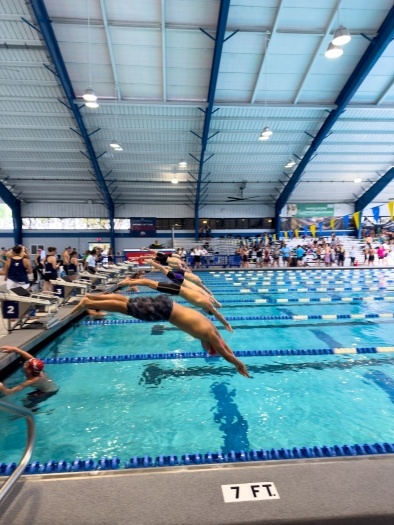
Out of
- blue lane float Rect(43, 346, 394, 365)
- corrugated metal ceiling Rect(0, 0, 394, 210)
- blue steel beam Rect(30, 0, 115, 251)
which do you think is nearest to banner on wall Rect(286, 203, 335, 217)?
corrugated metal ceiling Rect(0, 0, 394, 210)

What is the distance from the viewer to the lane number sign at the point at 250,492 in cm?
156

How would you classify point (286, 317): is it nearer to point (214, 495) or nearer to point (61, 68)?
point (214, 495)

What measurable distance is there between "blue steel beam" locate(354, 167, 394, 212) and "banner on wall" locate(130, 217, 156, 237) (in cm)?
1283

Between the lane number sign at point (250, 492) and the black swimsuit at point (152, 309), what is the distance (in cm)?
138

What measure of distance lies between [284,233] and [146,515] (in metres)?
19.9

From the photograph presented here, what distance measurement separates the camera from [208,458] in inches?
90.0

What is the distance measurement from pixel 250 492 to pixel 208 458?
0.74 m

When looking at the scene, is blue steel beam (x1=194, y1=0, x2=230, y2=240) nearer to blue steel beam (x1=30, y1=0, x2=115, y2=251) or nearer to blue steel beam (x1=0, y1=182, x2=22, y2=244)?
blue steel beam (x1=30, y1=0, x2=115, y2=251)

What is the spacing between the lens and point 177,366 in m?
4.19

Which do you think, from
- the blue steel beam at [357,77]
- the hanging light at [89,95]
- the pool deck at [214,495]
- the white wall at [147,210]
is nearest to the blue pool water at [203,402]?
the pool deck at [214,495]

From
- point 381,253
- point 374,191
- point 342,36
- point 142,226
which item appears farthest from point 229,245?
point 342,36

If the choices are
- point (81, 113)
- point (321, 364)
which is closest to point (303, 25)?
point (81, 113)

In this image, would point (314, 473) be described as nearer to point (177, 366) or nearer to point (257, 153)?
point (177, 366)

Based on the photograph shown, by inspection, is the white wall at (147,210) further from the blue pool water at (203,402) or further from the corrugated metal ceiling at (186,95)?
the blue pool water at (203,402)
